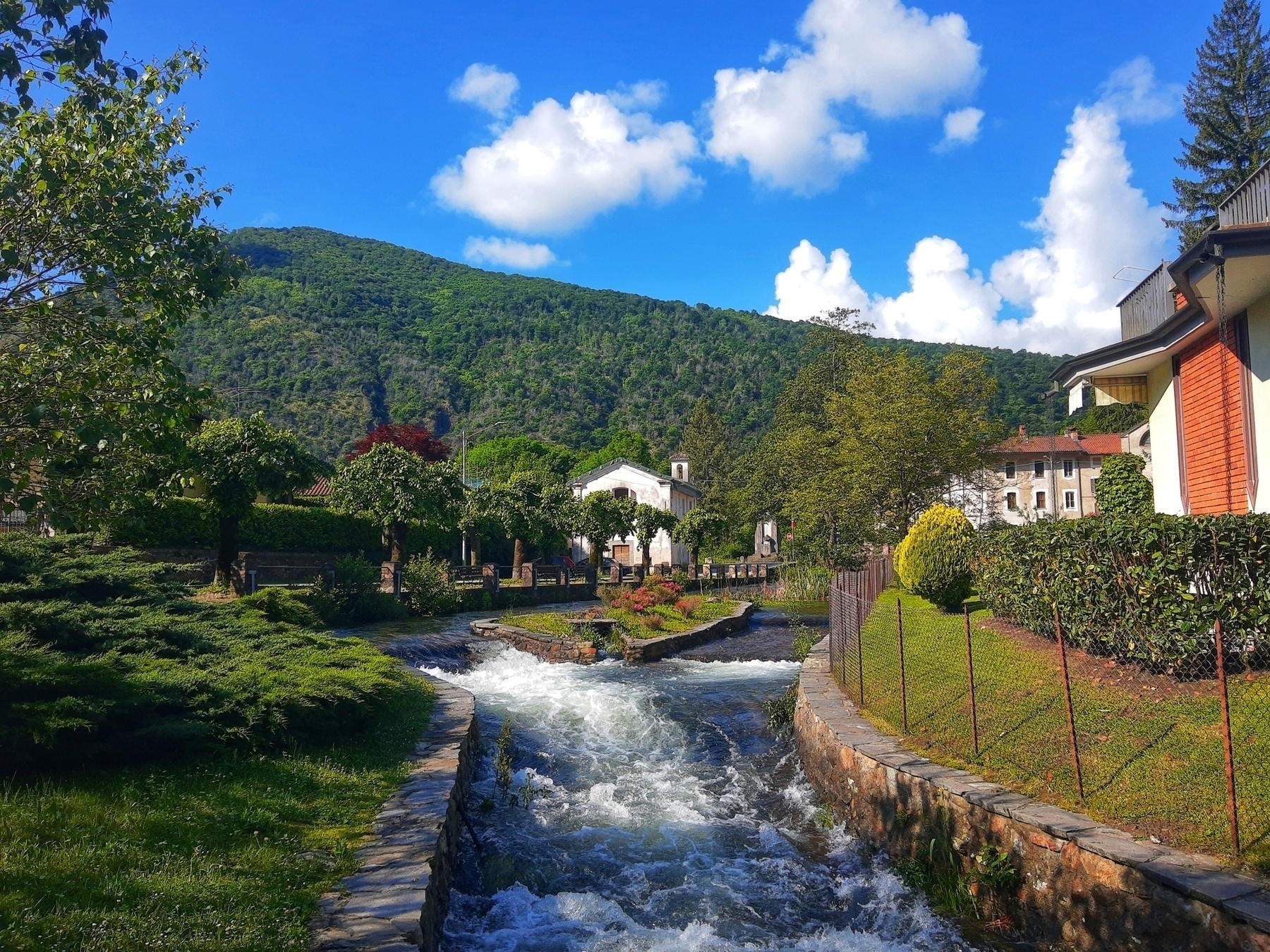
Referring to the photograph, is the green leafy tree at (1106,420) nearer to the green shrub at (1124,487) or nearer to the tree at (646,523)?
the tree at (646,523)

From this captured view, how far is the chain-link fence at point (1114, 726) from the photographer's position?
16.9ft

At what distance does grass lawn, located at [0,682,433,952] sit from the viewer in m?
3.83

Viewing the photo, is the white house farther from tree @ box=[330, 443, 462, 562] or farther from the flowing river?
the flowing river

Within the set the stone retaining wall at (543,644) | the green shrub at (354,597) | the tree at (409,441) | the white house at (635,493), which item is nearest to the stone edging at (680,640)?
the stone retaining wall at (543,644)

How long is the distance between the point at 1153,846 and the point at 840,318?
5013cm

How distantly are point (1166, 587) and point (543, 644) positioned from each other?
13986 millimetres

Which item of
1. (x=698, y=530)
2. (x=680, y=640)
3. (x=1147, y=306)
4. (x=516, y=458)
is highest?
(x=516, y=458)

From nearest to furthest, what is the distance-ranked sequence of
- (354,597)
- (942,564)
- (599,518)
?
(942,564) < (354,597) < (599,518)

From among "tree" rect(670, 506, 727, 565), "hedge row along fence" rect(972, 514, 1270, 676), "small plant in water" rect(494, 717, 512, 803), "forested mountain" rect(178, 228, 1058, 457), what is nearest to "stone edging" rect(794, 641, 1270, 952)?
→ "hedge row along fence" rect(972, 514, 1270, 676)

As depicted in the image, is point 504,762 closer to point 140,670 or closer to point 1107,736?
point 140,670

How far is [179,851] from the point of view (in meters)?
4.75

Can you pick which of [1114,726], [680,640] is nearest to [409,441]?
[680,640]

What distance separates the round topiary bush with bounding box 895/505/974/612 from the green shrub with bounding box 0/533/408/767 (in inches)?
388

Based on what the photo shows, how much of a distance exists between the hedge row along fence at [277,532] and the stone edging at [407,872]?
608 inches
